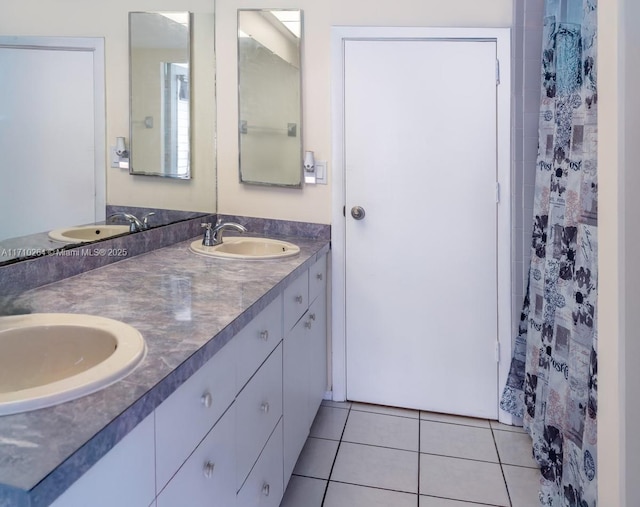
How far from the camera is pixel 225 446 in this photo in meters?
1.14

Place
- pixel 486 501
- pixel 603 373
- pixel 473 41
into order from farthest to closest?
pixel 473 41 < pixel 486 501 < pixel 603 373

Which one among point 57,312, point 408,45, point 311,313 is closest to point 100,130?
point 57,312

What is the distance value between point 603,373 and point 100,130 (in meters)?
1.58

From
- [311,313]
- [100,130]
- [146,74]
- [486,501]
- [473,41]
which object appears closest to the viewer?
[100,130]

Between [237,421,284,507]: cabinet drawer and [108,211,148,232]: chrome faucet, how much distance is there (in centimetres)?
91

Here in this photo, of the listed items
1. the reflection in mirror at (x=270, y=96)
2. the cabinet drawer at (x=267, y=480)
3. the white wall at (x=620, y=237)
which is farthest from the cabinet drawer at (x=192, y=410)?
the reflection in mirror at (x=270, y=96)

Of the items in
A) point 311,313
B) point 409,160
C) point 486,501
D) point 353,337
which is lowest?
point 486,501

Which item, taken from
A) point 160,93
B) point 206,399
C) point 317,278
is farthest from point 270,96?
point 206,399

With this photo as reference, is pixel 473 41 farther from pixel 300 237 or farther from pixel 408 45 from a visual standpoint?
pixel 300 237

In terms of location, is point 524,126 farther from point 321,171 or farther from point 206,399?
point 206,399

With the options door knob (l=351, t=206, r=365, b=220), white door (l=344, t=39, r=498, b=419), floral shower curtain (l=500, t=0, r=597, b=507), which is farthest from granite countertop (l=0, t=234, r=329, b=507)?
floral shower curtain (l=500, t=0, r=597, b=507)

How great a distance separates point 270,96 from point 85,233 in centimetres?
120

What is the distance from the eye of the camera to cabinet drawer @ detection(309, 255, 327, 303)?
6.87ft

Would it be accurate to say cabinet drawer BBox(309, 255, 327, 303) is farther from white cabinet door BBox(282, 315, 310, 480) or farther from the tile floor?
the tile floor
